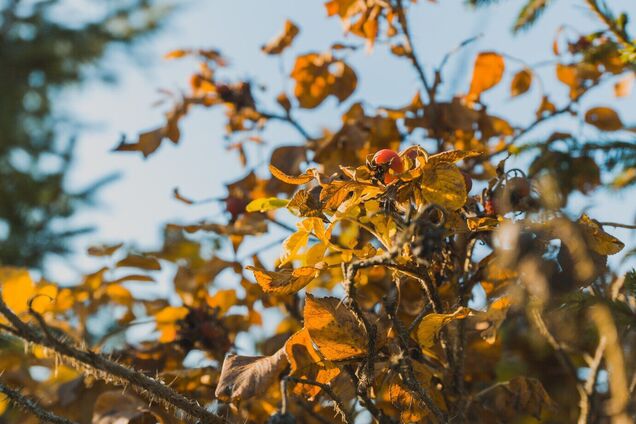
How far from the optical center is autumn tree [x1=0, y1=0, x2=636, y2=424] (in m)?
0.74

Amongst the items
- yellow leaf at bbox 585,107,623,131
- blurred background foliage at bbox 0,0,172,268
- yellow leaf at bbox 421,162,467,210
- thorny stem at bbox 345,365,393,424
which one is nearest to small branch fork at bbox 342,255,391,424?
thorny stem at bbox 345,365,393,424

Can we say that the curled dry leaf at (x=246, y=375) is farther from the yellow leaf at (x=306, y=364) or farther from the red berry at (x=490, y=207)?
the red berry at (x=490, y=207)

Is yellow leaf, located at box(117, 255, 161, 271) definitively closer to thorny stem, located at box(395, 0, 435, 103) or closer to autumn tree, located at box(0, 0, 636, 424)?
autumn tree, located at box(0, 0, 636, 424)

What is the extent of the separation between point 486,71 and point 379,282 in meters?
0.42

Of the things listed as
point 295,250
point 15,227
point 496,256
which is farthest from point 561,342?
point 15,227

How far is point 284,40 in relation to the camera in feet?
4.68

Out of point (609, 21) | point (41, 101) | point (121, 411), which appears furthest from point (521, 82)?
point (41, 101)

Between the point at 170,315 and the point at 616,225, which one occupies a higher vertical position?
the point at 616,225

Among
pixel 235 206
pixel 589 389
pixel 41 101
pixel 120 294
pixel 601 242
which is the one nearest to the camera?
pixel 601 242

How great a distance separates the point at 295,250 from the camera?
83 cm

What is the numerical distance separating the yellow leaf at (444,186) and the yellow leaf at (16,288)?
0.75 meters

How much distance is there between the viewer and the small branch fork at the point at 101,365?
0.60 m

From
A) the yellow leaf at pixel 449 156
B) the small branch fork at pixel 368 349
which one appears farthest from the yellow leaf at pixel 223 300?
the yellow leaf at pixel 449 156

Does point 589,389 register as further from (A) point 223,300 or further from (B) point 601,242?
(A) point 223,300
